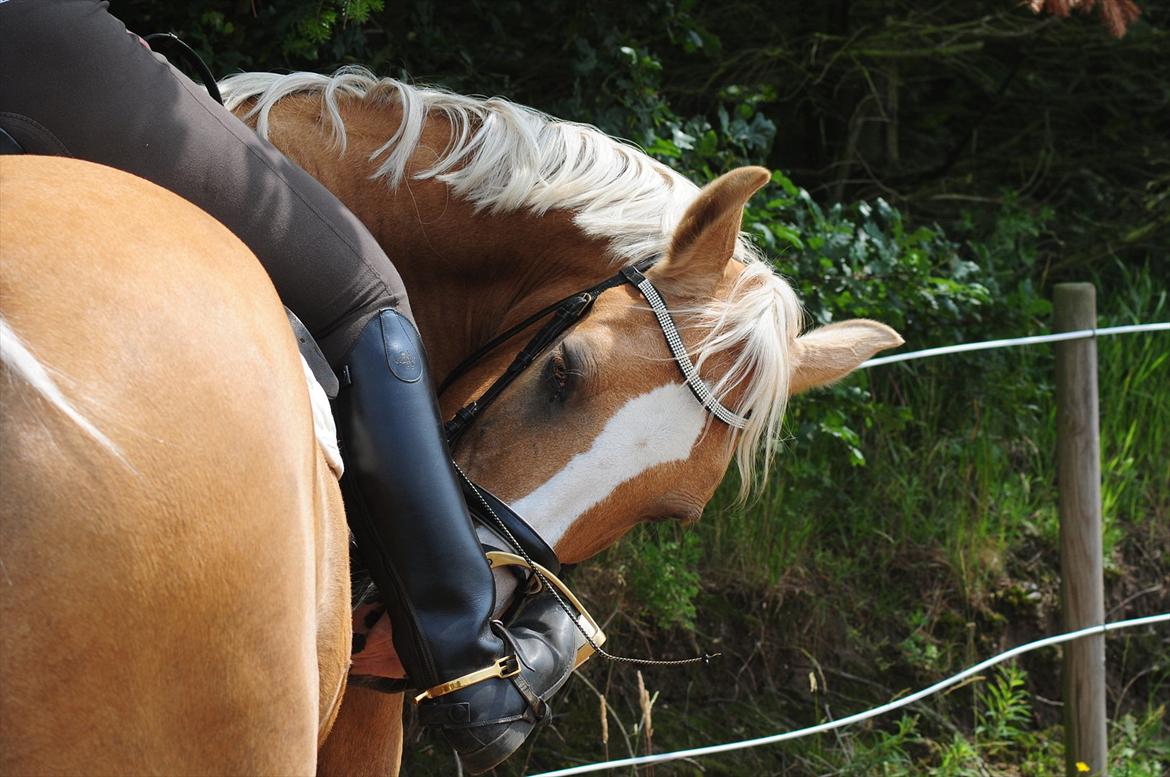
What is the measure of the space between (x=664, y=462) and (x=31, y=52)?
1140 mm

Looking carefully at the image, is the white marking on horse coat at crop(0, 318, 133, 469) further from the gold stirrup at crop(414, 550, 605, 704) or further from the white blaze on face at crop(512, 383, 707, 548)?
the white blaze on face at crop(512, 383, 707, 548)

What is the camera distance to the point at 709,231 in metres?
2.04

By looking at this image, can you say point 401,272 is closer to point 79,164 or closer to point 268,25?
point 79,164

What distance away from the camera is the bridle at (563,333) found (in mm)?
2006

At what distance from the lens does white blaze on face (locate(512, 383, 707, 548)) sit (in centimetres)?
195

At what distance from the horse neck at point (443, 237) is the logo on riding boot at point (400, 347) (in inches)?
20.2

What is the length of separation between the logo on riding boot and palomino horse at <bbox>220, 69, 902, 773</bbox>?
14.6 inches

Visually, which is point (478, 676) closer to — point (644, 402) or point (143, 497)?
point (644, 402)

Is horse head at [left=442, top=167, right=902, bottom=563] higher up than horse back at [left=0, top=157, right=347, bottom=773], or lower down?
lower down

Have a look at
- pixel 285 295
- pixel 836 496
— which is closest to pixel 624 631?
pixel 836 496

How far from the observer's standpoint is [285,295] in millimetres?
1660

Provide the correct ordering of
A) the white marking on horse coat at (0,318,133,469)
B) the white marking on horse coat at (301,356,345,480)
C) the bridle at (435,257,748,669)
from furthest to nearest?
the bridle at (435,257,748,669) < the white marking on horse coat at (301,356,345,480) < the white marking on horse coat at (0,318,133,469)

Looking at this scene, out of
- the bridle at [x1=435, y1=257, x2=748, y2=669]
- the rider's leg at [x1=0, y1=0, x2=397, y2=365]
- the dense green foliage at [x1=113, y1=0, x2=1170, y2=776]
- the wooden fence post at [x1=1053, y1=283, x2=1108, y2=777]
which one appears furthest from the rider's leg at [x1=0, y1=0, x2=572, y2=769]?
the wooden fence post at [x1=1053, y1=283, x2=1108, y2=777]

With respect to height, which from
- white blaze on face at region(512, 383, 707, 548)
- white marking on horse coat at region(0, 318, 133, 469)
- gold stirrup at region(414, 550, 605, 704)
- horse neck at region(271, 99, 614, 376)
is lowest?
gold stirrup at region(414, 550, 605, 704)
